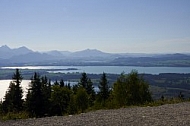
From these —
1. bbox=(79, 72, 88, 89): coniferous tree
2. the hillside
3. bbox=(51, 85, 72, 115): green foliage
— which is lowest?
bbox=(51, 85, 72, 115): green foliage

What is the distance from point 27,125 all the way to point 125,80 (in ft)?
75.4

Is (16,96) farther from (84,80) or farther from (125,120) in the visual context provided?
(125,120)

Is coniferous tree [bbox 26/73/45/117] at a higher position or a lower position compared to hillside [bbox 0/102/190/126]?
lower

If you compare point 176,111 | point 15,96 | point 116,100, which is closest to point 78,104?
point 15,96

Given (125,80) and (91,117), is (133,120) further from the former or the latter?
(125,80)

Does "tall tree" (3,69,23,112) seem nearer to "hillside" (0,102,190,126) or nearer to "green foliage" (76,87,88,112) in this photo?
"green foliage" (76,87,88,112)

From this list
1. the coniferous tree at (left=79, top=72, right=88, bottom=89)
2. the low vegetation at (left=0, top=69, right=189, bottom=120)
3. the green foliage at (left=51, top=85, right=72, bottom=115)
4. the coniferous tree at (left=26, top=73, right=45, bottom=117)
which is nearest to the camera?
the low vegetation at (left=0, top=69, right=189, bottom=120)

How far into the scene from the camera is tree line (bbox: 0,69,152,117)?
32.4 m

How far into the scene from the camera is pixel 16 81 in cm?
5756

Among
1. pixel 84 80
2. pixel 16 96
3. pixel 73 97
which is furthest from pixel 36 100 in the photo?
pixel 84 80

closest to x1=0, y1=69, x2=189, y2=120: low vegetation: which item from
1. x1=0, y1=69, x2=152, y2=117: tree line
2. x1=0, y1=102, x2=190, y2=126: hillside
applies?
x1=0, y1=69, x2=152, y2=117: tree line

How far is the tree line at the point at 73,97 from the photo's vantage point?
32.4 m

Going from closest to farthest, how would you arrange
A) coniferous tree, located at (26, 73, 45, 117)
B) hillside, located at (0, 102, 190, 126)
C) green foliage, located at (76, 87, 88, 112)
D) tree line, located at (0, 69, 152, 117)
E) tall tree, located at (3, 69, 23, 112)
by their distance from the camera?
1. hillside, located at (0, 102, 190, 126)
2. tree line, located at (0, 69, 152, 117)
3. coniferous tree, located at (26, 73, 45, 117)
4. green foliage, located at (76, 87, 88, 112)
5. tall tree, located at (3, 69, 23, 112)

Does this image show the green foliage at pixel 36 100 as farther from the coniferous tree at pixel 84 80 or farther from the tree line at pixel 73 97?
the coniferous tree at pixel 84 80
